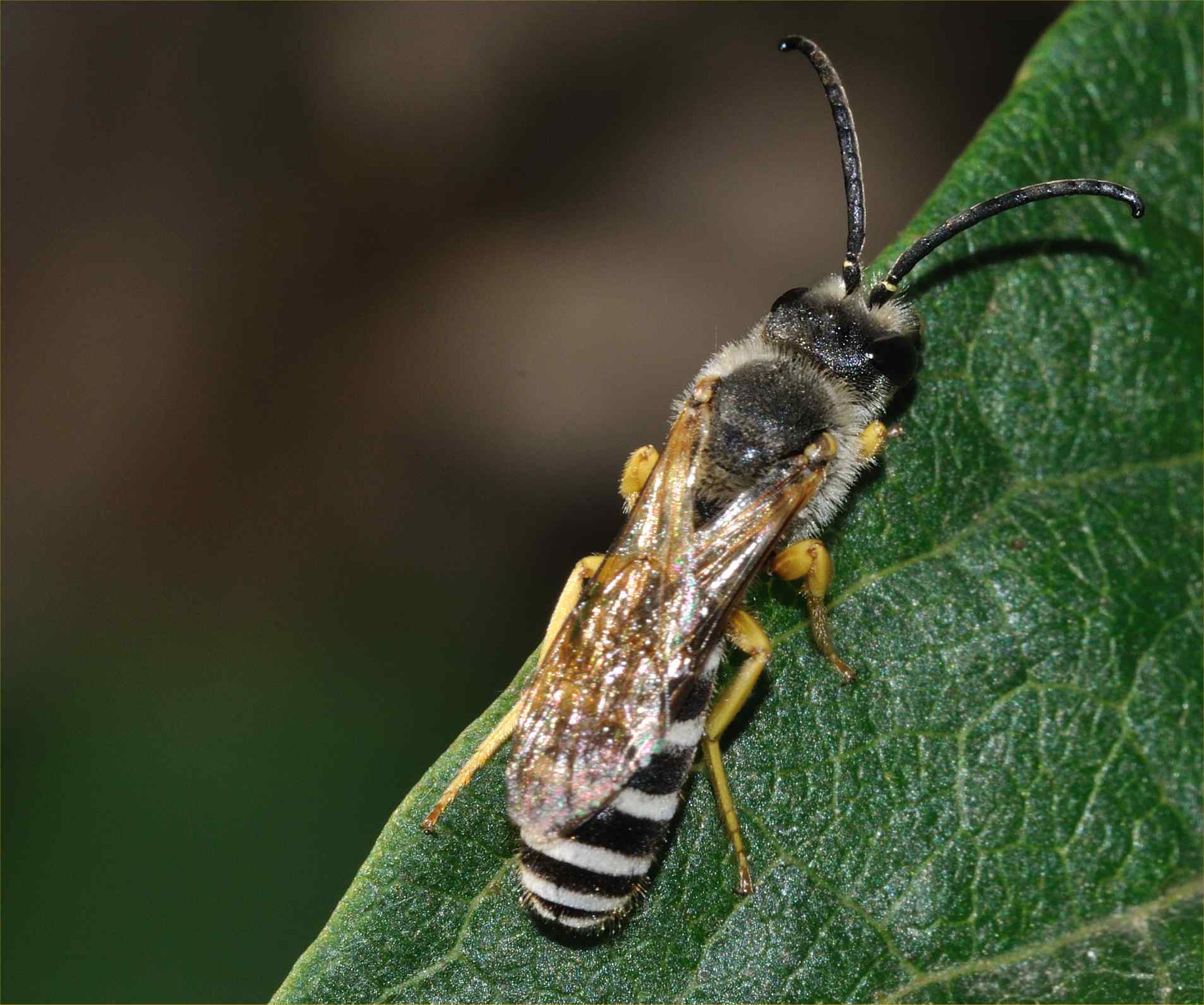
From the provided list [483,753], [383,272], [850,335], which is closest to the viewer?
[483,753]

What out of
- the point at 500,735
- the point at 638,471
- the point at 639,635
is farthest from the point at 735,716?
the point at 638,471

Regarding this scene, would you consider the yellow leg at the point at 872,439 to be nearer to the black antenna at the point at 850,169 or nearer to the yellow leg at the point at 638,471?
the black antenna at the point at 850,169

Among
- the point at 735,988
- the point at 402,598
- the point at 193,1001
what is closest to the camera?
the point at 735,988

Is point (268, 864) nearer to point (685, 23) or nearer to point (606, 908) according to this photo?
point (606, 908)

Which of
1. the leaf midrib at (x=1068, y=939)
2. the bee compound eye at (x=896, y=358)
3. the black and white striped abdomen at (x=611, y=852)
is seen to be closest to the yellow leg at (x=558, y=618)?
the black and white striped abdomen at (x=611, y=852)

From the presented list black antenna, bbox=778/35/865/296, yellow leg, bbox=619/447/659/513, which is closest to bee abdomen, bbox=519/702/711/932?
yellow leg, bbox=619/447/659/513

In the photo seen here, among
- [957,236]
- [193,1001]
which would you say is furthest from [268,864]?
[957,236]

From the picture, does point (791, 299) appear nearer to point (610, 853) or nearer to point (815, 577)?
point (815, 577)
